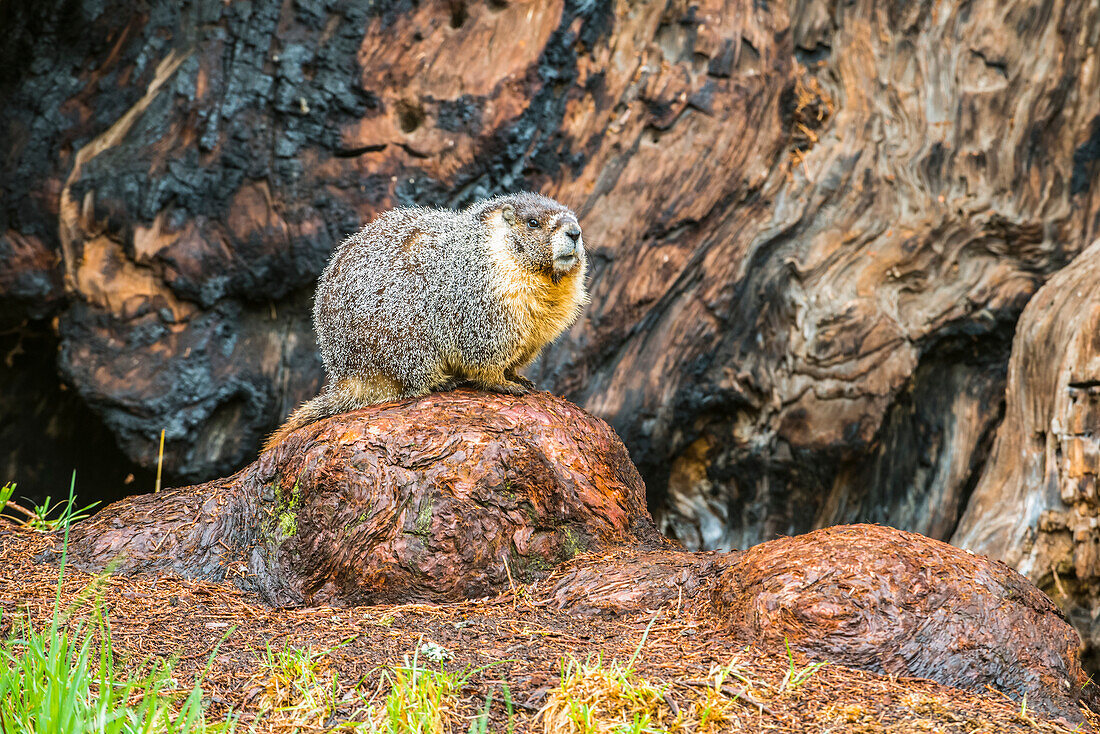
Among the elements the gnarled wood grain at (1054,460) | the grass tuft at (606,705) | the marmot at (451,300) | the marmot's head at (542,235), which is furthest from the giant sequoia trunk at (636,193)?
the grass tuft at (606,705)

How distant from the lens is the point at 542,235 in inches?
223

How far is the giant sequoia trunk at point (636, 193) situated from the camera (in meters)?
7.40

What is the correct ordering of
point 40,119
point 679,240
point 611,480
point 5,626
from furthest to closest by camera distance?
point 679,240, point 40,119, point 611,480, point 5,626

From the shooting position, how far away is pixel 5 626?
4059 mm

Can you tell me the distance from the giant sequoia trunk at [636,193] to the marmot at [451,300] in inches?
68.2

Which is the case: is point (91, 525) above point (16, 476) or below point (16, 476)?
above

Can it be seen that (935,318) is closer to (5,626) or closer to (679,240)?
(679,240)

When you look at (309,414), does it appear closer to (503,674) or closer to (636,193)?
(503,674)

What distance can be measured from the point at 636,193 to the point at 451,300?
102 inches

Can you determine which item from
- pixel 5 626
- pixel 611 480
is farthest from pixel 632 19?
pixel 5 626

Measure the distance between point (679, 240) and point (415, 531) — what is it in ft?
13.2

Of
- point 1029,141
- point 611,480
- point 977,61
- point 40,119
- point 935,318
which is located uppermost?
point 977,61

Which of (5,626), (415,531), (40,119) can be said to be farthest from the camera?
(40,119)

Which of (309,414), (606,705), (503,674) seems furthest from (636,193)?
(606,705)
